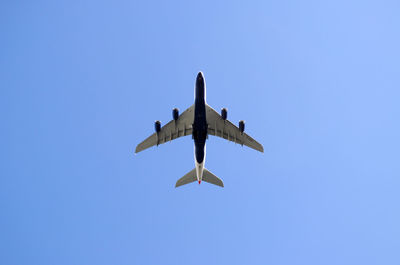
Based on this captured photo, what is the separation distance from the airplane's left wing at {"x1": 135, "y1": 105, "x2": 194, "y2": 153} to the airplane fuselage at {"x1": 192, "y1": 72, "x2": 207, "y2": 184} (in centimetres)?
253

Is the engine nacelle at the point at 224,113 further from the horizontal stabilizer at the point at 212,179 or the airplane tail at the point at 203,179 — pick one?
the horizontal stabilizer at the point at 212,179

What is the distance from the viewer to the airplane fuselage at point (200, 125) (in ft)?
114

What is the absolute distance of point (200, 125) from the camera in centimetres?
3731

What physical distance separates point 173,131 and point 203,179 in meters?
6.88

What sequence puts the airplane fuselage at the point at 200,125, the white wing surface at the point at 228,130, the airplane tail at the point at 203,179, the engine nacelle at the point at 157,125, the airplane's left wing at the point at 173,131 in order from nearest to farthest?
the airplane fuselage at the point at 200,125 < the engine nacelle at the point at 157,125 < the airplane's left wing at the point at 173,131 < the white wing surface at the point at 228,130 < the airplane tail at the point at 203,179

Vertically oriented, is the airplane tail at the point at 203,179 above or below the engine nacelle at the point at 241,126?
below

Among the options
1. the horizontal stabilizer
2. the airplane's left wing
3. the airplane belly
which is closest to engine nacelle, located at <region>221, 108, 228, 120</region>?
the airplane's left wing

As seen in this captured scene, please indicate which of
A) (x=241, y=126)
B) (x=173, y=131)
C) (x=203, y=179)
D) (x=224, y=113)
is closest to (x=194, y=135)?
(x=173, y=131)

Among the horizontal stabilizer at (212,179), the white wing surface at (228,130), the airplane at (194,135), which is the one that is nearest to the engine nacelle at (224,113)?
the airplane at (194,135)

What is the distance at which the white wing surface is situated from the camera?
40.2 meters

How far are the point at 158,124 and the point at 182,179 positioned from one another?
26.6 feet

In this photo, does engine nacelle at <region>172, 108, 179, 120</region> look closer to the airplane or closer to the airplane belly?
the airplane

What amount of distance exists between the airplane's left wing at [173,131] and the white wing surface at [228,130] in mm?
2168

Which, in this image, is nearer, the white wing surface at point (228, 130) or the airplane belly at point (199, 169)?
the airplane belly at point (199, 169)
